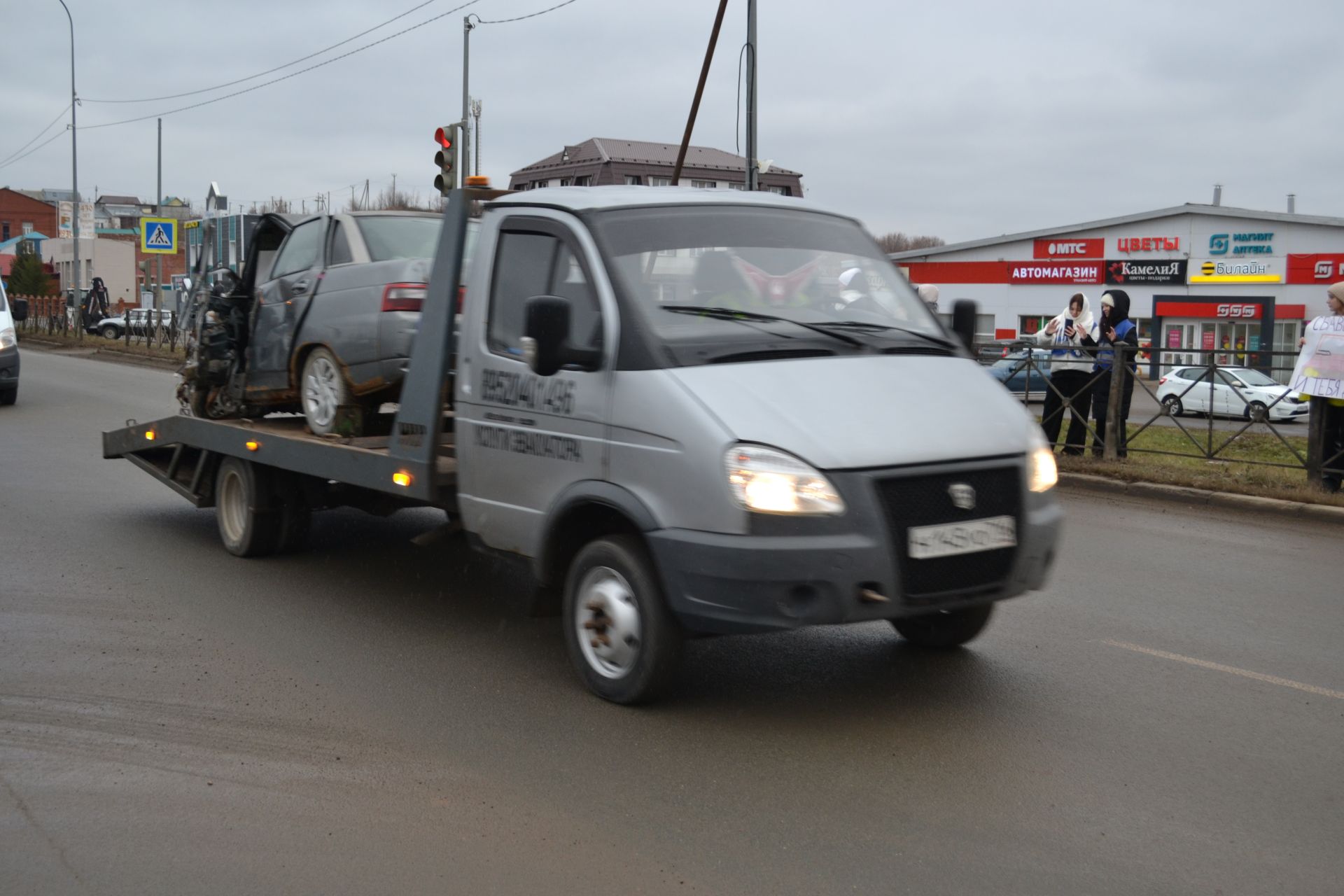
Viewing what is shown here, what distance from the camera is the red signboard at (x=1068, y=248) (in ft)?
169

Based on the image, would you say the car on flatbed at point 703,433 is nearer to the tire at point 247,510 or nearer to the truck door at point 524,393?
the truck door at point 524,393

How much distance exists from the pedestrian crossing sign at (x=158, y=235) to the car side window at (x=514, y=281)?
27.1 meters

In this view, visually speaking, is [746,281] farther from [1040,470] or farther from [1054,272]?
[1054,272]

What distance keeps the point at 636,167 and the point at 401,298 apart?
4884 centimetres

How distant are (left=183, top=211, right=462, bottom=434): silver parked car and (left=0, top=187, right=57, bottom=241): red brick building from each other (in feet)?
430

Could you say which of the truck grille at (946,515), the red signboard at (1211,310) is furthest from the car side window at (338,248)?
the red signboard at (1211,310)

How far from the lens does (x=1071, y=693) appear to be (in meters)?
5.46

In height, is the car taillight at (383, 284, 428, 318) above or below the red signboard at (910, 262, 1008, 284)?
below

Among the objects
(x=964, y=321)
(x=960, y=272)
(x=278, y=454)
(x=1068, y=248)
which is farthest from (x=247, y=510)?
(x=960, y=272)

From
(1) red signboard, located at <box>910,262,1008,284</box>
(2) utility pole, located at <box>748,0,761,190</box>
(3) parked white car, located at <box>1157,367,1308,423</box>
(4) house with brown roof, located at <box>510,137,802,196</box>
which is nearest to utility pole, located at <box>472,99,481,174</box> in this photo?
(2) utility pole, located at <box>748,0,761,190</box>

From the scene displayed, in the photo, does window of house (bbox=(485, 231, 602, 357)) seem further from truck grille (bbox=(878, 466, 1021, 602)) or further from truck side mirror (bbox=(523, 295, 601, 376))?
truck grille (bbox=(878, 466, 1021, 602))

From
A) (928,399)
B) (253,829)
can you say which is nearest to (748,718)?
(928,399)

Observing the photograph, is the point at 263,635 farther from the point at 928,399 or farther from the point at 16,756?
the point at 928,399

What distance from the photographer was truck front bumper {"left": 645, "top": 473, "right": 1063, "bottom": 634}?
453 centimetres
